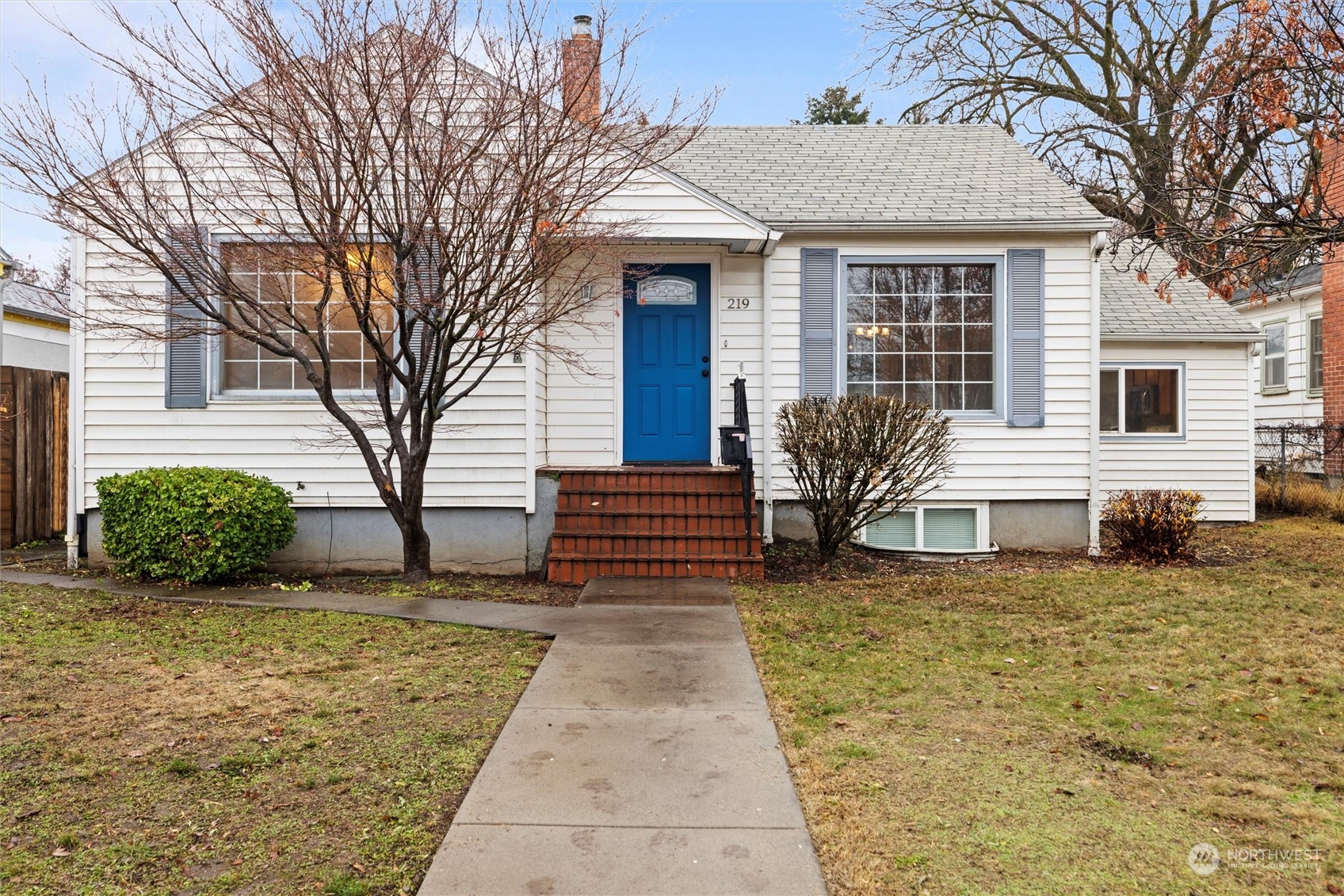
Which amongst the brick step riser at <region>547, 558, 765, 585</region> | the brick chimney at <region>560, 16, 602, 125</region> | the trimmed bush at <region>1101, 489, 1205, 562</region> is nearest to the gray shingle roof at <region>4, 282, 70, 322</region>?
the brick step riser at <region>547, 558, 765, 585</region>

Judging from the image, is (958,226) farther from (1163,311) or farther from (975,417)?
(1163,311)

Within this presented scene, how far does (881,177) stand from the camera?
10008mm

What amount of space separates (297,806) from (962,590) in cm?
570

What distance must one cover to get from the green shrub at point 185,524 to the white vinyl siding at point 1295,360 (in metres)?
15.8

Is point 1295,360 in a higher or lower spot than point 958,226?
lower

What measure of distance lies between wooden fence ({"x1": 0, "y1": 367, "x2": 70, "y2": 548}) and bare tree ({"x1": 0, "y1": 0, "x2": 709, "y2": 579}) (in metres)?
3.41

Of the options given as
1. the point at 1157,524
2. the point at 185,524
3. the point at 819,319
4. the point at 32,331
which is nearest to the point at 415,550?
the point at 185,524

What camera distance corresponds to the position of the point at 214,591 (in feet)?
23.0

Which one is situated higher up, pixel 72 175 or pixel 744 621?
pixel 72 175

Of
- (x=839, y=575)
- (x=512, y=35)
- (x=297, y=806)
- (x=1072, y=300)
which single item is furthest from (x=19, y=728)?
(x=1072, y=300)

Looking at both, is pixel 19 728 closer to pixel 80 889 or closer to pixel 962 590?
pixel 80 889

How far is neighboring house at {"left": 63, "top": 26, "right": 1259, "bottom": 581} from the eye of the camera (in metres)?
8.23

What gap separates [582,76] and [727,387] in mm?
3610

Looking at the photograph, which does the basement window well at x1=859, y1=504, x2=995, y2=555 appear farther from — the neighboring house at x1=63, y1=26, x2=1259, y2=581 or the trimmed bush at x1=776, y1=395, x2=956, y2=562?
the trimmed bush at x1=776, y1=395, x2=956, y2=562
